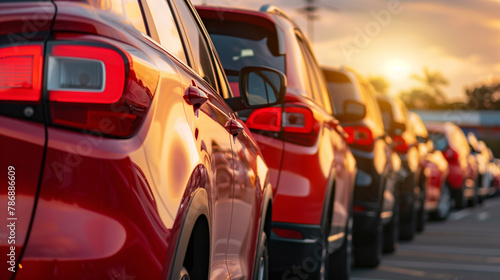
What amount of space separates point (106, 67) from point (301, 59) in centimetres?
412

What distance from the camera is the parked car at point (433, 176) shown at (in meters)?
17.0

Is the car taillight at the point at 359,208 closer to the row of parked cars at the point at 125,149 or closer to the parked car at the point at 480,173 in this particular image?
the row of parked cars at the point at 125,149

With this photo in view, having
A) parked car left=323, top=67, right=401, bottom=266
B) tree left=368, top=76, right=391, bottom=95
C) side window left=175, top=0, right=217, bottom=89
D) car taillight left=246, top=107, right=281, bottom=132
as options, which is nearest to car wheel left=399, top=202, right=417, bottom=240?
parked car left=323, top=67, right=401, bottom=266

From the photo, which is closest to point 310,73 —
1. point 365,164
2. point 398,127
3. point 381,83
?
point 365,164

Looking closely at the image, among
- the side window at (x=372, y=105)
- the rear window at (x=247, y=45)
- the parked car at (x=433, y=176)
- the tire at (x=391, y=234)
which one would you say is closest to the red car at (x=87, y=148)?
the rear window at (x=247, y=45)

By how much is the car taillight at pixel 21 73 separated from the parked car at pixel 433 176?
13.8 metres

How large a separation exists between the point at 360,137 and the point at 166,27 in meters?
6.14

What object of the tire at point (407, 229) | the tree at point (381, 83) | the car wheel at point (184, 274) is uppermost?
the tree at point (381, 83)

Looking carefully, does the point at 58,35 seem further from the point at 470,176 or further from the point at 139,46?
the point at 470,176

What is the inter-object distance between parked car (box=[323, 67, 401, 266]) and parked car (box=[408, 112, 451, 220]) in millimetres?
5893

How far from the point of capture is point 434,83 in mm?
142750

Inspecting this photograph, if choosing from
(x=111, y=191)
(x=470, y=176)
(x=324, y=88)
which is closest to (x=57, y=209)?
(x=111, y=191)

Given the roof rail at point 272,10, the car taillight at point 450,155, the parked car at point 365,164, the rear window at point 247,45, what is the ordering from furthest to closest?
the car taillight at point 450,155 → the parked car at point 365,164 → the roof rail at point 272,10 → the rear window at point 247,45

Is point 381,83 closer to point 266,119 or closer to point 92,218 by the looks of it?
point 266,119
